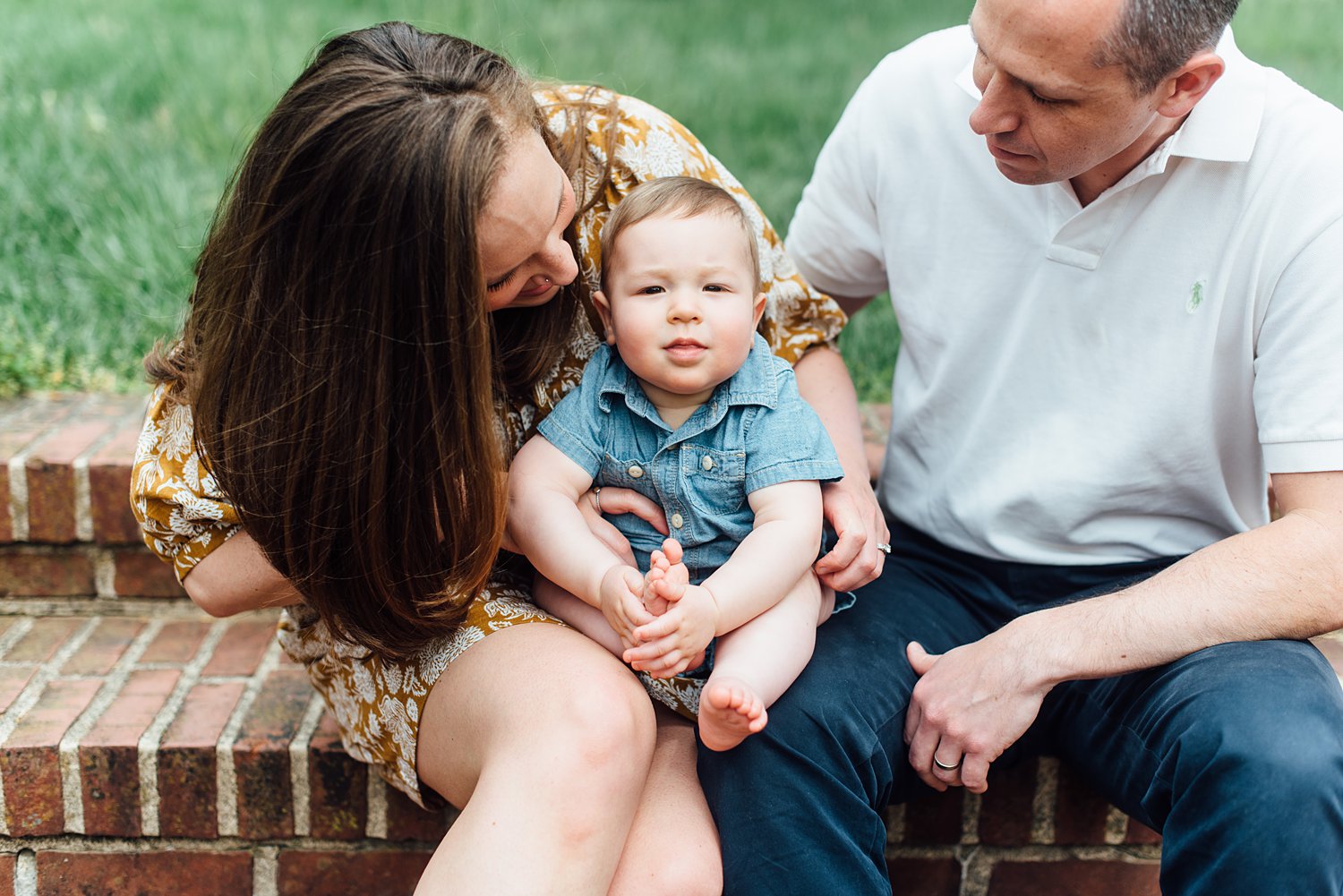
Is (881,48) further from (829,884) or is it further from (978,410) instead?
(829,884)

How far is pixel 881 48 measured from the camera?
494cm

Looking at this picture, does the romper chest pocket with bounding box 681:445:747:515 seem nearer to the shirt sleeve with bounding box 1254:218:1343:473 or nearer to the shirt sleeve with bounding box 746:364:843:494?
the shirt sleeve with bounding box 746:364:843:494

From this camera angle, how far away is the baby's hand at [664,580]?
150 centimetres

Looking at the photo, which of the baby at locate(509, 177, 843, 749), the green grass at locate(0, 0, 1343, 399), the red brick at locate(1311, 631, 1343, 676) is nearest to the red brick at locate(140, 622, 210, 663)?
the green grass at locate(0, 0, 1343, 399)

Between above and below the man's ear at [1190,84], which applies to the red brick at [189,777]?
below

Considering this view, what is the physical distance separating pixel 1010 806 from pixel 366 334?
128 centimetres

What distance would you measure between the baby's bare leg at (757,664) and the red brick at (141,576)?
1.21 m

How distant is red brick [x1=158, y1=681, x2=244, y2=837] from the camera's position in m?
1.93

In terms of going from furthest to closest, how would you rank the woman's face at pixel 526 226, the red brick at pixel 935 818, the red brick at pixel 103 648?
the red brick at pixel 103 648, the red brick at pixel 935 818, the woman's face at pixel 526 226

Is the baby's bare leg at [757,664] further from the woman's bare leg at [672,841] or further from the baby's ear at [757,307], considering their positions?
the baby's ear at [757,307]

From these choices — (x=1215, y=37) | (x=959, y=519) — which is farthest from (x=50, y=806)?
(x=1215, y=37)

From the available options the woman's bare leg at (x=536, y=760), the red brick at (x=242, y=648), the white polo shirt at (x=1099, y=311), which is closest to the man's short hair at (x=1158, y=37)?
the white polo shirt at (x=1099, y=311)

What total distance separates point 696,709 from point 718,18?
4229 millimetres

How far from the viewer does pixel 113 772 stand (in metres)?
1.94
